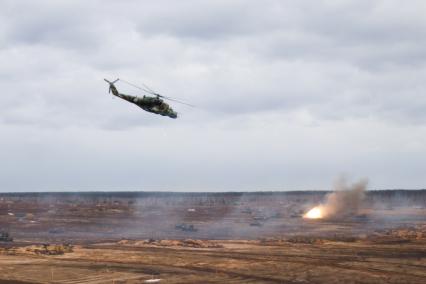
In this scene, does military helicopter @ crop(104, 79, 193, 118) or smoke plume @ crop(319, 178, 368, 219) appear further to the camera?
smoke plume @ crop(319, 178, 368, 219)

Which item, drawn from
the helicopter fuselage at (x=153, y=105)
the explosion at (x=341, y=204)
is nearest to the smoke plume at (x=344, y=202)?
the explosion at (x=341, y=204)

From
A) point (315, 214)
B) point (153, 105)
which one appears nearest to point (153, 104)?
point (153, 105)

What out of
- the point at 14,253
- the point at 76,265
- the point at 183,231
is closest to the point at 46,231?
the point at 183,231

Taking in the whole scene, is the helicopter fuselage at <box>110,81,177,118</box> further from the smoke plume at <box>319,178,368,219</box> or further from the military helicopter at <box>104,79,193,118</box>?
the smoke plume at <box>319,178,368,219</box>

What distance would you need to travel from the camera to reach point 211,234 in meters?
58.0

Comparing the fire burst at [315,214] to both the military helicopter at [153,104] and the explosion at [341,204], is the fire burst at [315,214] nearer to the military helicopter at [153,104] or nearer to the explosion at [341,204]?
the explosion at [341,204]

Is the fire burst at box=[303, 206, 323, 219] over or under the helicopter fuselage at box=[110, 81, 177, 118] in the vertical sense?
under

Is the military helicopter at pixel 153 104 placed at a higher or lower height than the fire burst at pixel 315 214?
higher

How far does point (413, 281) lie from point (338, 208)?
71.9 m

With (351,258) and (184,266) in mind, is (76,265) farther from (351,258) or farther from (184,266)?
(351,258)

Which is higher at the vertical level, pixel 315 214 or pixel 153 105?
pixel 153 105

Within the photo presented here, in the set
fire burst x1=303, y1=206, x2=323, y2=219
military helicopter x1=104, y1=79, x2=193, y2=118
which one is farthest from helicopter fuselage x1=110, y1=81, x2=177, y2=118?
fire burst x1=303, y1=206, x2=323, y2=219

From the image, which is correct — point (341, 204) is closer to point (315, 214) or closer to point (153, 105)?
point (315, 214)

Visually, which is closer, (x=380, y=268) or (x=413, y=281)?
(x=413, y=281)
